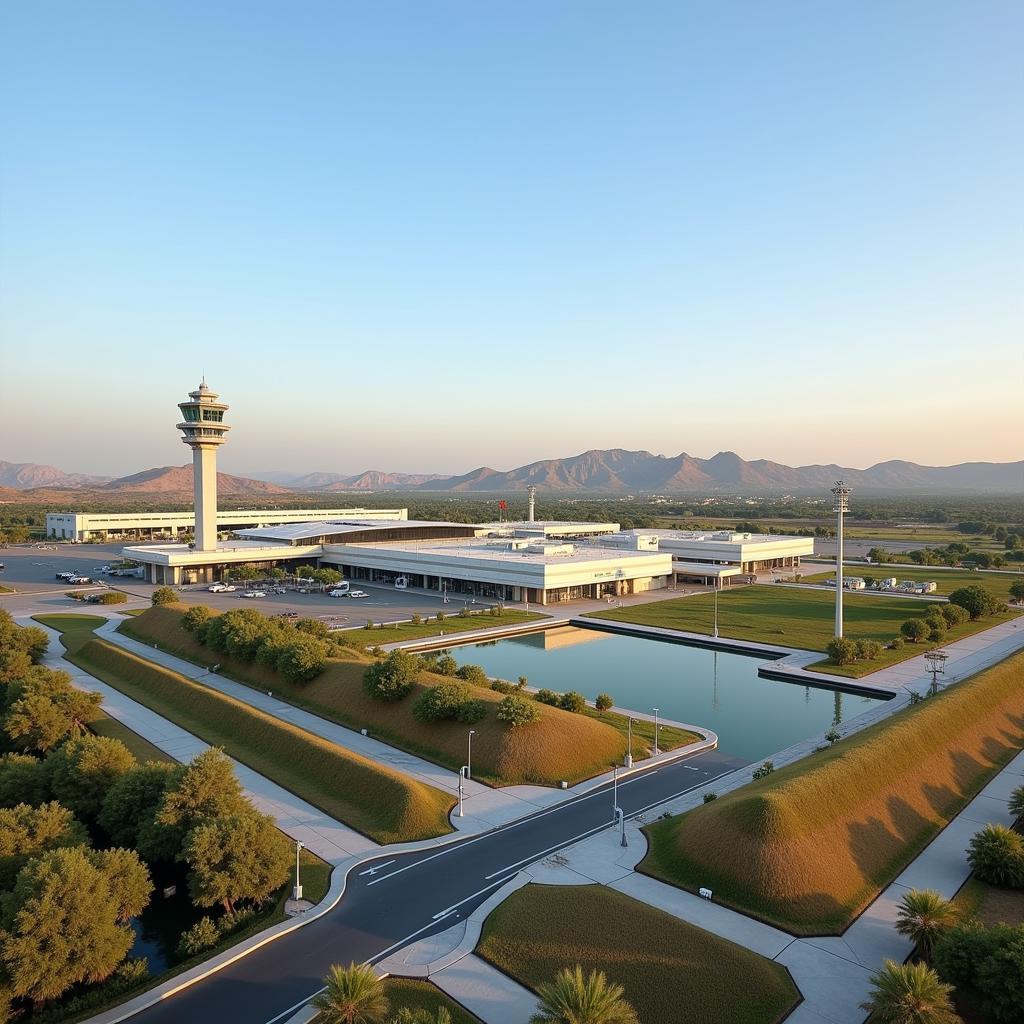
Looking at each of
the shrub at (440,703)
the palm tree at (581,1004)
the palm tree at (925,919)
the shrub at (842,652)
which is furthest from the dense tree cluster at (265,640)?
the shrub at (842,652)

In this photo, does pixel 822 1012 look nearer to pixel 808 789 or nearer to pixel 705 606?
pixel 808 789

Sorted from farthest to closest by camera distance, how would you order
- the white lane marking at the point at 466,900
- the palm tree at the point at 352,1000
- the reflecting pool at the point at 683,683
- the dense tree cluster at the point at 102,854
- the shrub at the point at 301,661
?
1. the shrub at the point at 301,661
2. the reflecting pool at the point at 683,683
3. the white lane marking at the point at 466,900
4. the dense tree cluster at the point at 102,854
5. the palm tree at the point at 352,1000

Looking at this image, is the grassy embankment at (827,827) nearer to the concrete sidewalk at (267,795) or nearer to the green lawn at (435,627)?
the concrete sidewalk at (267,795)

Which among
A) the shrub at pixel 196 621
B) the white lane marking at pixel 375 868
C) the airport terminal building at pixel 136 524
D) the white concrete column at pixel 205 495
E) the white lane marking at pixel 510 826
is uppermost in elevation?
the white concrete column at pixel 205 495

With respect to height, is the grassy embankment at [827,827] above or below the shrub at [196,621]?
below

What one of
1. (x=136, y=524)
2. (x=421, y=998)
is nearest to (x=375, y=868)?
(x=421, y=998)

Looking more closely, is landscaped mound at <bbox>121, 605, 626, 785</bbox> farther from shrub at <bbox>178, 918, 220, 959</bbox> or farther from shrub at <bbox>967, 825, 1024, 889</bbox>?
shrub at <bbox>967, 825, 1024, 889</bbox>

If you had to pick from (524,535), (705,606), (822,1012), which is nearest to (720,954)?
(822,1012)

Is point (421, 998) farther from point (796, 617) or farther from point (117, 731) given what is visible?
point (796, 617)
